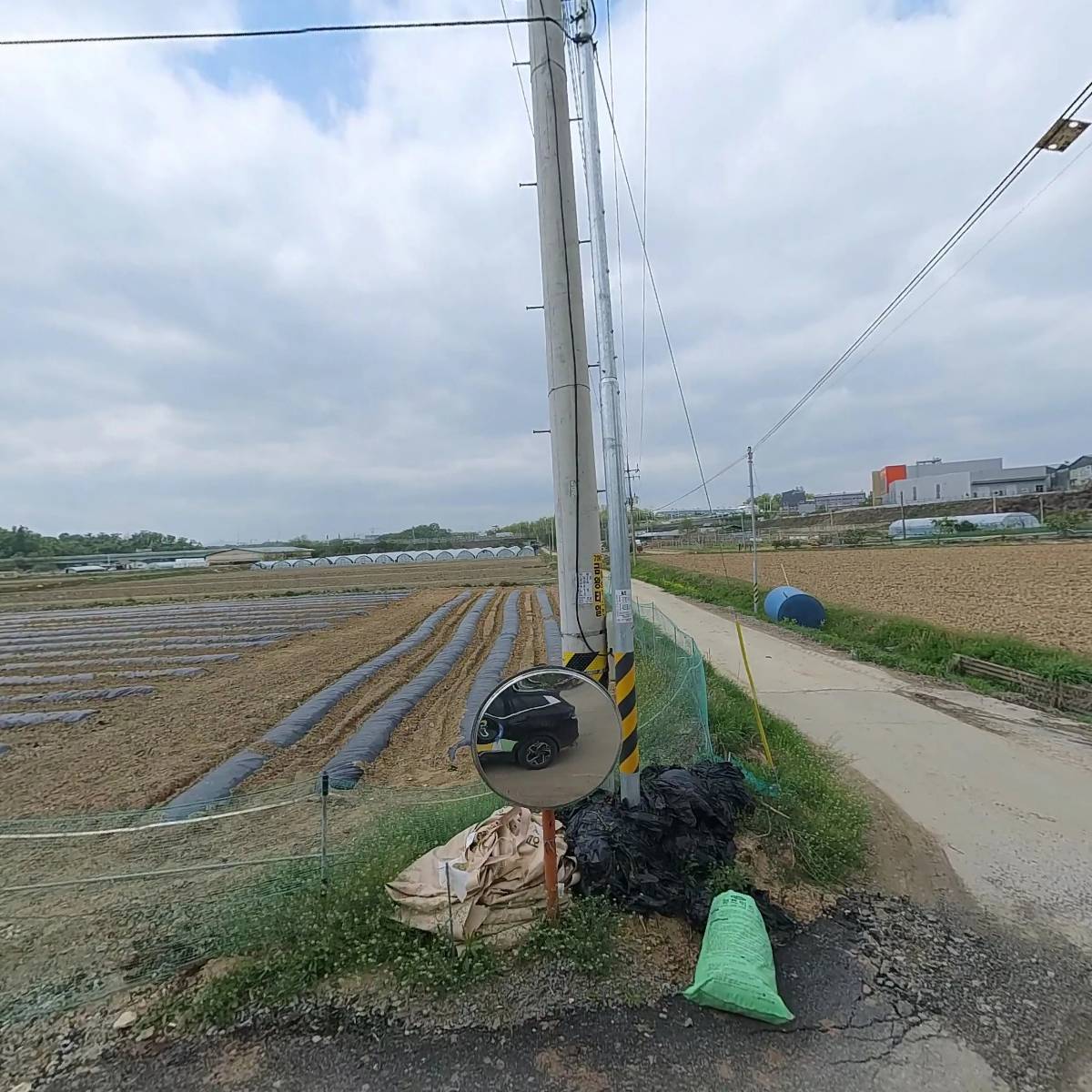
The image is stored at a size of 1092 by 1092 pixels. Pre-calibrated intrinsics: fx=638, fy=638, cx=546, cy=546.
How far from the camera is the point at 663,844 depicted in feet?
13.3

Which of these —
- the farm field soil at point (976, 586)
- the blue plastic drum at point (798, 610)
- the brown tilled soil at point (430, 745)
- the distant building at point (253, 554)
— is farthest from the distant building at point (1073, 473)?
the distant building at point (253, 554)

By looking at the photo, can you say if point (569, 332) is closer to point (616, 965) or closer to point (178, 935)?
point (616, 965)

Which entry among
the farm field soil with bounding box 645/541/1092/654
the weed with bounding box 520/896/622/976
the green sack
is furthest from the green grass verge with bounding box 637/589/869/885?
the farm field soil with bounding box 645/541/1092/654

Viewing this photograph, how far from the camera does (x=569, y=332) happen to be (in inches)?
176

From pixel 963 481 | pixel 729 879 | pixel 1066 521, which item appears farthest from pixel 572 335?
pixel 963 481

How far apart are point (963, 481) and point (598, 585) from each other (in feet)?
396

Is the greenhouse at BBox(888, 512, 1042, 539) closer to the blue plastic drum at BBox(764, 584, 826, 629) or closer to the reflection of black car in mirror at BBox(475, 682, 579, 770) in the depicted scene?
the blue plastic drum at BBox(764, 584, 826, 629)

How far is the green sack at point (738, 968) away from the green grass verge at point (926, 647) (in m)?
9.50

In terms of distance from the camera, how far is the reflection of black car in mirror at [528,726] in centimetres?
311

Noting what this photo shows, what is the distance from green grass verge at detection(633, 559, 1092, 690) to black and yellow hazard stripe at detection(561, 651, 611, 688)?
9186 mm

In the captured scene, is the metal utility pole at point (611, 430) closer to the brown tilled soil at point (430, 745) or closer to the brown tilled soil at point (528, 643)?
the brown tilled soil at point (430, 745)

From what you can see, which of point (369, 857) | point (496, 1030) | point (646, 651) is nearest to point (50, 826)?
point (369, 857)

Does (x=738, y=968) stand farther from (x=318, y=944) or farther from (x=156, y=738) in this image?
(x=156, y=738)

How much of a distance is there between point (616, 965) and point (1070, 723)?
→ 840 cm
